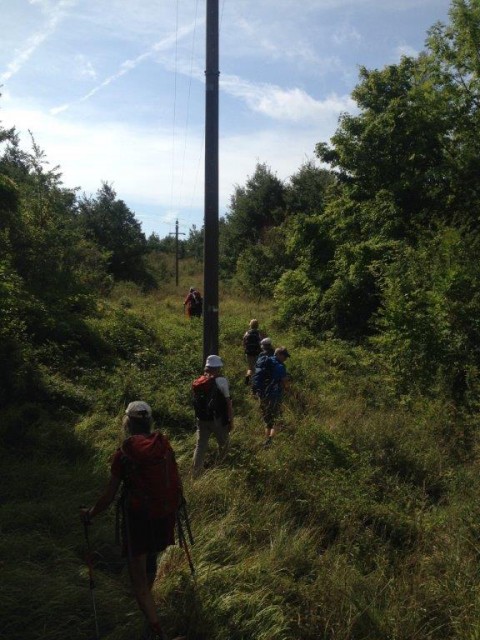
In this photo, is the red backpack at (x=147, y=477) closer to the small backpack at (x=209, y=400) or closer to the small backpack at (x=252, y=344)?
the small backpack at (x=209, y=400)

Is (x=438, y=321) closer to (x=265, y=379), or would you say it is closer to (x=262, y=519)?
(x=265, y=379)

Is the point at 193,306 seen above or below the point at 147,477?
above

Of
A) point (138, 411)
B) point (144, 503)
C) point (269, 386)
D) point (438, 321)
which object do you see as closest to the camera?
point (144, 503)

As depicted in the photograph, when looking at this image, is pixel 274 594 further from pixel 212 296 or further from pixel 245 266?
pixel 245 266

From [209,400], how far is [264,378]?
2.08m

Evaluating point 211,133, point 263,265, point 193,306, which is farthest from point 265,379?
point 263,265

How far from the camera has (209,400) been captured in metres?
6.50

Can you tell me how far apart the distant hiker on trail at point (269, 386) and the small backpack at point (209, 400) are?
71.4 inches

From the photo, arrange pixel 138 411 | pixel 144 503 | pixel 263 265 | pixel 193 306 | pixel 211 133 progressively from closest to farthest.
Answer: pixel 144 503 → pixel 138 411 → pixel 211 133 → pixel 193 306 → pixel 263 265

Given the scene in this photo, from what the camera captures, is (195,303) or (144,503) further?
(195,303)

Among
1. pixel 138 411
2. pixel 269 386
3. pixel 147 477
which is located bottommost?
pixel 269 386

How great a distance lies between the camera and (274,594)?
4.13m

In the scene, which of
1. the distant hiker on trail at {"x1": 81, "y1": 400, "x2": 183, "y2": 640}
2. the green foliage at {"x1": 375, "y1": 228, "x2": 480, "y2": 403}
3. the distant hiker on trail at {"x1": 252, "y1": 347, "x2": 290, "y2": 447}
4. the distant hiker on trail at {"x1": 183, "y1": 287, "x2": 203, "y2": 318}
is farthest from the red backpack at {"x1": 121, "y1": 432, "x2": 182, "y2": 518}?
the distant hiker on trail at {"x1": 183, "y1": 287, "x2": 203, "y2": 318}

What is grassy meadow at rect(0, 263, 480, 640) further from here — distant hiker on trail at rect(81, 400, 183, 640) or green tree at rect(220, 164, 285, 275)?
green tree at rect(220, 164, 285, 275)
